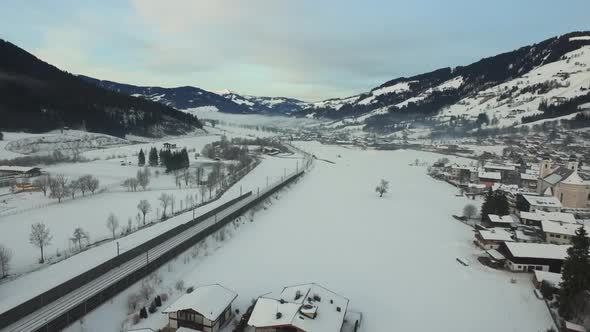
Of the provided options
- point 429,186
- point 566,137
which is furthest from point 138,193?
point 566,137

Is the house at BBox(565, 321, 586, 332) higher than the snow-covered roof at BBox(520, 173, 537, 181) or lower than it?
lower

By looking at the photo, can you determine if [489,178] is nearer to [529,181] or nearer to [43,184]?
[529,181]

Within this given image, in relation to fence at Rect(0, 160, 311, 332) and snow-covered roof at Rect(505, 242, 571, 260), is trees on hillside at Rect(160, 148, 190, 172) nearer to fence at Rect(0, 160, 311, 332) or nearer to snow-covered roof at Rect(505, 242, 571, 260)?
fence at Rect(0, 160, 311, 332)

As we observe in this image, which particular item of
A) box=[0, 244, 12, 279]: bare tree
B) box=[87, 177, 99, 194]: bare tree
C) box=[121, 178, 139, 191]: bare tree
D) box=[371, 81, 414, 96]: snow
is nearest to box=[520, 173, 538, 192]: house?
box=[121, 178, 139, 191]: bare tree

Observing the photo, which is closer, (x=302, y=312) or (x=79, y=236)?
(x=302, y=312)

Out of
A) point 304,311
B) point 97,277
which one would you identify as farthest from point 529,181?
point 97,277
